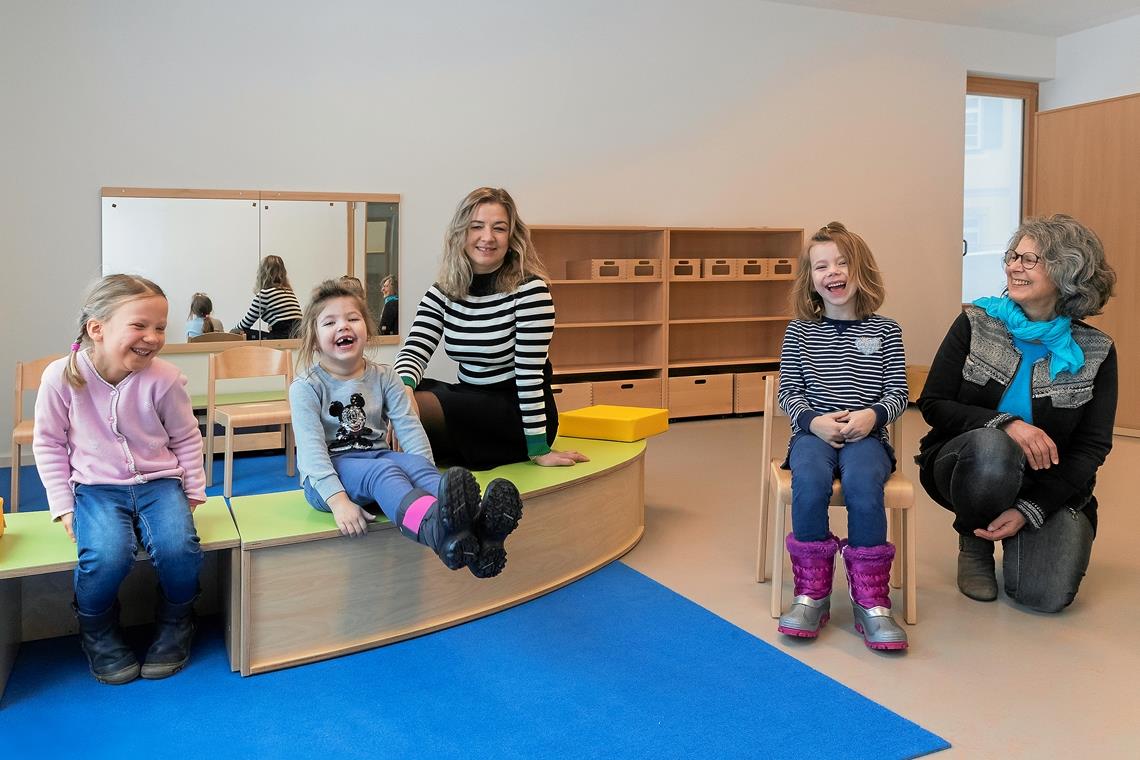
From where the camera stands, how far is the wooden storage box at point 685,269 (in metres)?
6.44

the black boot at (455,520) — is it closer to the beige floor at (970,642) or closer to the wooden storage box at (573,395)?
the beige floor at (970,642)

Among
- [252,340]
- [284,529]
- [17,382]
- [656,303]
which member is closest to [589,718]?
[284,529]

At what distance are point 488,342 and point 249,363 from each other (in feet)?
5.97

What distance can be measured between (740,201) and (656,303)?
100 centimetres

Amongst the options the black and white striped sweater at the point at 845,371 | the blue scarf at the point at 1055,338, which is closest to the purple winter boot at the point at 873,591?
the black and white striped sweater at the point at 845,371

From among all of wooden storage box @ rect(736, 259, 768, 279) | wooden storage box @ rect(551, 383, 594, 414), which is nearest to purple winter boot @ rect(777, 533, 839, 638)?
wooden storage box @ rect(551, 383, 594, 414)

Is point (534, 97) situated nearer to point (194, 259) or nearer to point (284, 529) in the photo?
point (194, 259)

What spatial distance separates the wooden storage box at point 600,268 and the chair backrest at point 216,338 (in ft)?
6.74

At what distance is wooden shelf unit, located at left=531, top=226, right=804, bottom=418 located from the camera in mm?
6348

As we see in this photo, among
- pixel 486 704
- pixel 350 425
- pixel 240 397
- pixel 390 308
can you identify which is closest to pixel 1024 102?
pixel 390 308

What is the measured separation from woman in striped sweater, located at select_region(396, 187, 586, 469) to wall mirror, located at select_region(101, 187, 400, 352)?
2505 mm

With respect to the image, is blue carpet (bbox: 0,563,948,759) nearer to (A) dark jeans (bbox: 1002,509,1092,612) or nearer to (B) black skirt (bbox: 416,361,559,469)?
(B) black skirt (bbox: 416,361,559,469)

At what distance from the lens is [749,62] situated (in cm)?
676

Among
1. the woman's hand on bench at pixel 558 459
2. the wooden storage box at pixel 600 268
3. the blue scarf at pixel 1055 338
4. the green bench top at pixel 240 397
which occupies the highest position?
the wooden storage box at pixel 600 268
